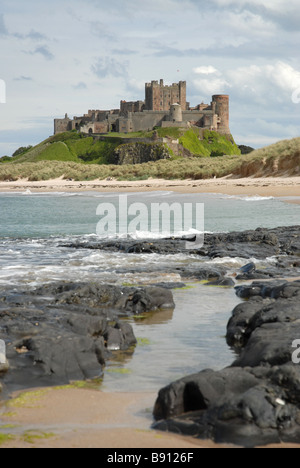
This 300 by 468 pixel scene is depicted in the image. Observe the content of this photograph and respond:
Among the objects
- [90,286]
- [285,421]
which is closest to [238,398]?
[285,421]

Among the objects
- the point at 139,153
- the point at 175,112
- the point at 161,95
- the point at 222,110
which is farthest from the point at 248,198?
the point at 222,110

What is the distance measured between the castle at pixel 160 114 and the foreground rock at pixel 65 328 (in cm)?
10057

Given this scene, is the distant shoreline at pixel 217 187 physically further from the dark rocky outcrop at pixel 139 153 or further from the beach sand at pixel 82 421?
the dark rocky outcrop at pixel 139 153

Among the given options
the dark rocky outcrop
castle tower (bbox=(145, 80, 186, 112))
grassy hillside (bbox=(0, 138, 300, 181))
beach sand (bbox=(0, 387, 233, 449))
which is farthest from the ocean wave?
castle tower (bbox=(145, 80, 186, 112))

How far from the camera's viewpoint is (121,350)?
20.5 feet

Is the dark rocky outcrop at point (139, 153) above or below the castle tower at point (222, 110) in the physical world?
below

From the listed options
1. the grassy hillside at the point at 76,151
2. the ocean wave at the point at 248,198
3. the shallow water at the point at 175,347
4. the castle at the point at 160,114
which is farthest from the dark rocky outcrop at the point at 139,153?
the shallow water at the point at 175,347

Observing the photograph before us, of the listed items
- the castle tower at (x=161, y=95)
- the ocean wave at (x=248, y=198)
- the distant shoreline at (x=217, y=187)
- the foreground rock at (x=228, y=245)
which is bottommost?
the foreground rock at (x=228, y=245)

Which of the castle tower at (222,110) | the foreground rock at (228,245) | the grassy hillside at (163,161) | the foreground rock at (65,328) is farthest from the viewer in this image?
the castle tower at (222,110)

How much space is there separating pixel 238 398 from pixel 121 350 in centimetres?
239

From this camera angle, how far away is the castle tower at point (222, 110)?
375ft

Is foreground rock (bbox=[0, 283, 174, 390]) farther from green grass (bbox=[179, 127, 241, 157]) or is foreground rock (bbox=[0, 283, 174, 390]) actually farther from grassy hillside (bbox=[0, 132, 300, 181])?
green grass (bbox=[179, 127, 241, 157])

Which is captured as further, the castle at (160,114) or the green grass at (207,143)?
the castle at (160,114)
